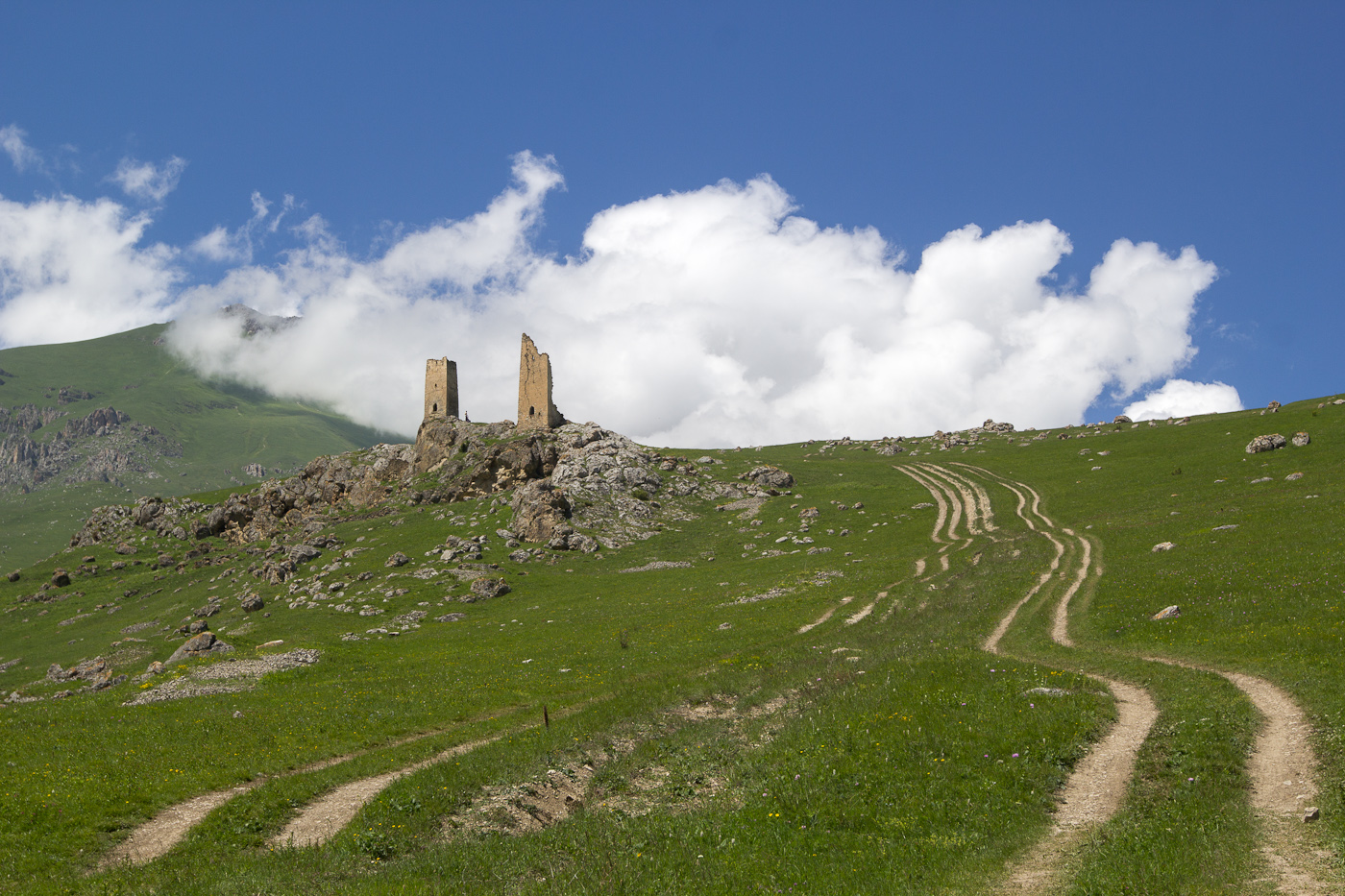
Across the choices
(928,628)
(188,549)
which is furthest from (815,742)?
(188,549)

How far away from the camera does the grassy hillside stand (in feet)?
47.7

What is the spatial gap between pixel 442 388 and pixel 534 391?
23.1 metres

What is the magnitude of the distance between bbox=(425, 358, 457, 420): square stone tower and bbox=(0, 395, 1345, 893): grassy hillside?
74.0 metres

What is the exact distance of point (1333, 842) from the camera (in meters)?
12.3

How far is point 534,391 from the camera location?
12900 cm

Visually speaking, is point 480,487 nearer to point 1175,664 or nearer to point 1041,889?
point 1175,664

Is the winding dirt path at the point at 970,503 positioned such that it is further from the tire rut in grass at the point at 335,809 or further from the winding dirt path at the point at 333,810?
the winding dirt path at the point at 333,810

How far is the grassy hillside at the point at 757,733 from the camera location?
14539 mm

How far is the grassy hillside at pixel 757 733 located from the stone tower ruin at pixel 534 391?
62.2 m

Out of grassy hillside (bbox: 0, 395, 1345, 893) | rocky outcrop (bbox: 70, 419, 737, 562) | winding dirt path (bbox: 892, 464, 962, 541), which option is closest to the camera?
grassy hillside (bbox: 0, 395, 1345, 893)

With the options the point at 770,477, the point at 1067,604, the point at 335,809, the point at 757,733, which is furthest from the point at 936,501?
the point at 335,809

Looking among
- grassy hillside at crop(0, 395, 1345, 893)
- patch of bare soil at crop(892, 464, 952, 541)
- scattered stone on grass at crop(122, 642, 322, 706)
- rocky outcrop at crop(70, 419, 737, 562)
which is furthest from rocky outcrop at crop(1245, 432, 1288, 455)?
scattered stone on grass at crop(122, 642, 322, 706)

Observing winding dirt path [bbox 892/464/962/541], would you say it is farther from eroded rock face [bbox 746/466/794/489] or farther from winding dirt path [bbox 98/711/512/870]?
winding dirt path [bbox 98/711/512/870]

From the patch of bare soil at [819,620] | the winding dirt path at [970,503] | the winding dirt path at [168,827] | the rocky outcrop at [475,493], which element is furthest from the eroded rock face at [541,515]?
the winding dirt path at [168,827]
